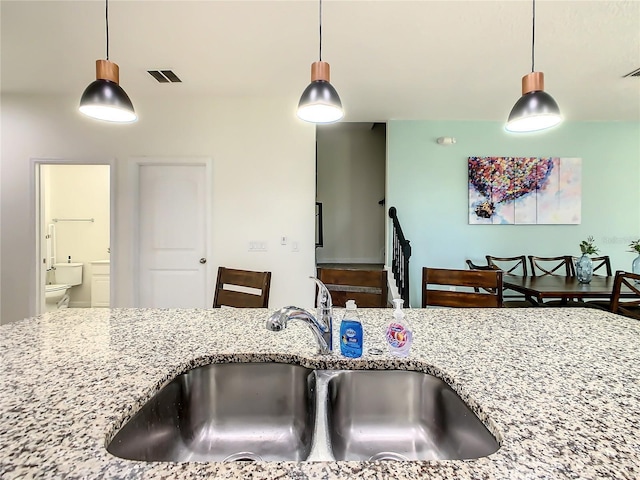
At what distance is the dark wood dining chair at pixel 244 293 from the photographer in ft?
5.76

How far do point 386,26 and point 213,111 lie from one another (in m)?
1.98

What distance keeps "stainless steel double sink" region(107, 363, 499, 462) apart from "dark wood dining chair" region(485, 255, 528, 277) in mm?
3253

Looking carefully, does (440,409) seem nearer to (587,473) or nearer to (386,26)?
(587,473)

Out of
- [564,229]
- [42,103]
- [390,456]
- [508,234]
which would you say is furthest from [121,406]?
[564,229]

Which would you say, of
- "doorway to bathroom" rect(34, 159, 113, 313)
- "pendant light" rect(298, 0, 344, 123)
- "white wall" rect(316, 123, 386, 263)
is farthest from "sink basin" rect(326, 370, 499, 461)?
"white wall" rect(316, 123, 386, 263)

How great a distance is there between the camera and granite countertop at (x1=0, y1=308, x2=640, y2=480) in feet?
1.66

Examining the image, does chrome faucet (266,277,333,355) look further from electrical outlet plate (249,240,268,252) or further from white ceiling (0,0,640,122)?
electrical outlet plate (249,240,268,252)

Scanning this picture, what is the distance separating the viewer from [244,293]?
1793 mm

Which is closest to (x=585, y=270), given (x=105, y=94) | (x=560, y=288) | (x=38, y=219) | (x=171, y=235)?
(x=560, y=288)

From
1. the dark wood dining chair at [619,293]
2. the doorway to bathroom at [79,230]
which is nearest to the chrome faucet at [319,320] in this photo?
the dark wood dining chair at [619,293]

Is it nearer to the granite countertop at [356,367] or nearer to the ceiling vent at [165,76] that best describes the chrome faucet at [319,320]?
the granite countertop at [356,367]

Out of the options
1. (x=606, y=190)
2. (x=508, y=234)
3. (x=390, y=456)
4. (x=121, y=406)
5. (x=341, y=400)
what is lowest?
(x=390, y=456)

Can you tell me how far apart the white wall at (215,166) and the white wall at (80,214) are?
132 cm

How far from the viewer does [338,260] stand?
5.88 meters
